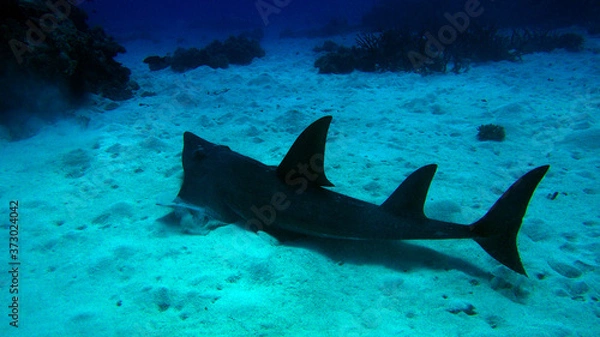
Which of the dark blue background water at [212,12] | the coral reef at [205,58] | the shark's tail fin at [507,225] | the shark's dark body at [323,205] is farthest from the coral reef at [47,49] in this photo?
the dark blue background water at [212,12]

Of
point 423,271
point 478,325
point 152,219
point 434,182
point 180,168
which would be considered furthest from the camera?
point 180,168

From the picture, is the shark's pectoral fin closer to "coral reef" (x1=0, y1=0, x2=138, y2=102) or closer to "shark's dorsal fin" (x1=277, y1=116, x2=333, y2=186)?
"shark's dorsal fin" (x1=277, y1=116, x2=333, y2=186)

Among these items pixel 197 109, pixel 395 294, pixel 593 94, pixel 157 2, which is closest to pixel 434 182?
pixel 395 294

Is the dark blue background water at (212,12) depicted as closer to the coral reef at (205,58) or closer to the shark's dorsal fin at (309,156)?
the coral reef at (205,58)

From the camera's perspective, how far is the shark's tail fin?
3281 mm

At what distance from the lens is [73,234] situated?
4043mm

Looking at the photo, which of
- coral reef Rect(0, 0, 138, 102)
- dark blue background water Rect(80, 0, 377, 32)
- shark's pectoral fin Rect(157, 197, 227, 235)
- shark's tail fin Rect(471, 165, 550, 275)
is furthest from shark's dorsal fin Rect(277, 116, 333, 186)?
dark blue background water Rect(80, 0, 377, 32)

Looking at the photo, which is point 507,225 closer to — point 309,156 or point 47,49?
point 309,156

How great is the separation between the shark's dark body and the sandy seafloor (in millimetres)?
315

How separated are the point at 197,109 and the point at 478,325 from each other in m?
8.03

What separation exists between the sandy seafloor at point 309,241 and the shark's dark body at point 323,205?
0.32 metres

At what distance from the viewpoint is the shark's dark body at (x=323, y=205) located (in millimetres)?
3359

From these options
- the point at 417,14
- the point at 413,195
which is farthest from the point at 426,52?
the point at 417,14

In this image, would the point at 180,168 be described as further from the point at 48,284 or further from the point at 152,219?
the point at 48,284
